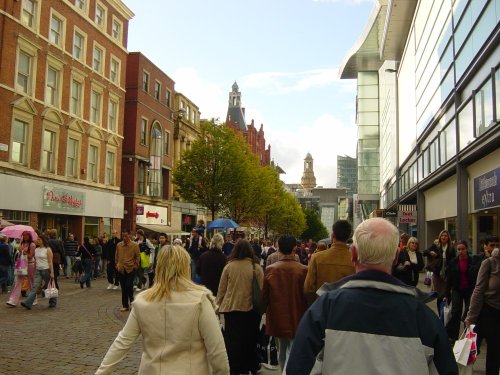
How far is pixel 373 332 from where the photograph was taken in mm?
2463

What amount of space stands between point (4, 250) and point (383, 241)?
48.2ft

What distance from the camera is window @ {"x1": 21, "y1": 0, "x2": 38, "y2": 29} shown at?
25.9m

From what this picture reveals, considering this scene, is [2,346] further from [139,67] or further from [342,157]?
[342,157]

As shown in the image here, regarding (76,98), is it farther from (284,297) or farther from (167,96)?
(284,297)

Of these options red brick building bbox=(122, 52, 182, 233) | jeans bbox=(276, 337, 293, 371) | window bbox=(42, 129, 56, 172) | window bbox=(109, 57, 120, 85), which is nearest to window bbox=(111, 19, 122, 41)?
window bbox=(109, 57, 120, 85)

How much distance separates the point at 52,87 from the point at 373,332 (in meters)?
29.0

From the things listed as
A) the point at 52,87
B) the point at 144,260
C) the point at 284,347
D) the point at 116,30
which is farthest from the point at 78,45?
the point at 284,347

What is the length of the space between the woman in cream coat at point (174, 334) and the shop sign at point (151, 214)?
3585 centimetres

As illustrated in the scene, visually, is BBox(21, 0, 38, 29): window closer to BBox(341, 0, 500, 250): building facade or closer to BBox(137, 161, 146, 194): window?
BBox(137, 161, 146, 194): window

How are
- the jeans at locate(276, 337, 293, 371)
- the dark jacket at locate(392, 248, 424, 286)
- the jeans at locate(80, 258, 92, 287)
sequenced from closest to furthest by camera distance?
the jeans at locate(276, 337, 293, 371) → the dark jacket at locate(392, 248, 424, 286) → the jeans at locate(80, 258, 92, 287)

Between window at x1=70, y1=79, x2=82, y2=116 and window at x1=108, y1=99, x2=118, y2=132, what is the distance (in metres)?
3.60

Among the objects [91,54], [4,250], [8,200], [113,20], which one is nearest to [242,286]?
[4,250]

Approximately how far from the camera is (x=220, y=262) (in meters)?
9.34

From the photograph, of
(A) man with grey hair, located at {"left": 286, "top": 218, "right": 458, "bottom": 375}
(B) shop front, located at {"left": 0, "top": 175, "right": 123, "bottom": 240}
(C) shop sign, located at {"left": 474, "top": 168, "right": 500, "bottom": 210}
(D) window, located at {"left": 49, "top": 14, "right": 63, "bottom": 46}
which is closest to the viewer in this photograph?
(A) man with grey hair, located at {"left": 286, "top": 218, "right": 458, "bottom": 375}
